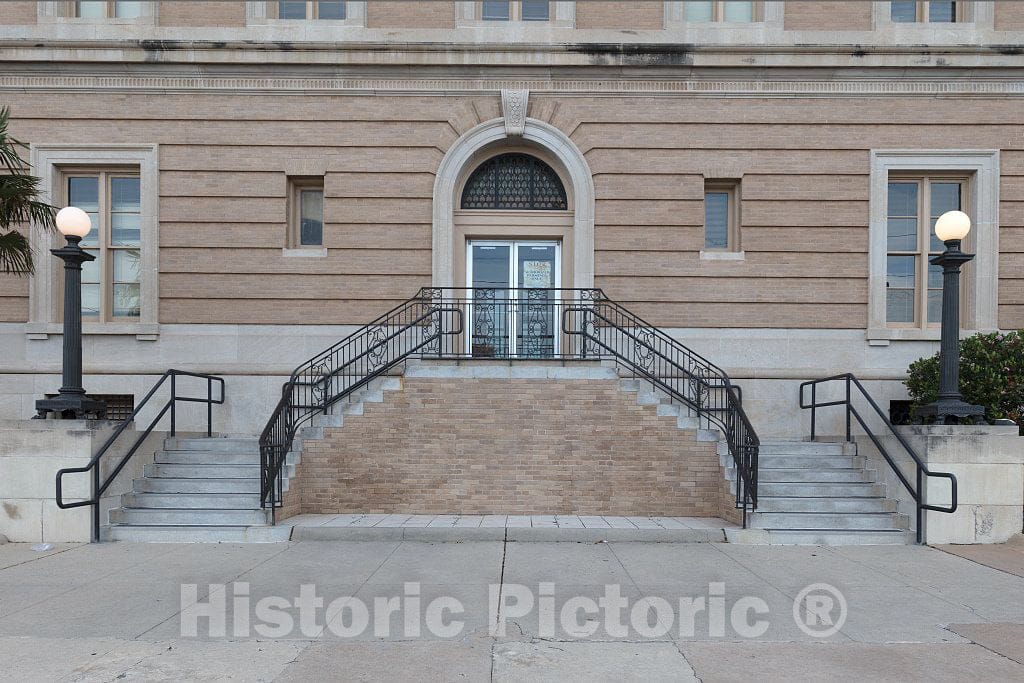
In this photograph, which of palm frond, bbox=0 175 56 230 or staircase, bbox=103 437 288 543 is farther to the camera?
palm frond, bbox=0 175 56 230

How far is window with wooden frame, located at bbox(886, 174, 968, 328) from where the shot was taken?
1304cm

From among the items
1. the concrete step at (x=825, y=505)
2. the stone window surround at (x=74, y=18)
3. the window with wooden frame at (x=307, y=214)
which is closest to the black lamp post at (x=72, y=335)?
the window with wooden frame at (x=307, y=214)

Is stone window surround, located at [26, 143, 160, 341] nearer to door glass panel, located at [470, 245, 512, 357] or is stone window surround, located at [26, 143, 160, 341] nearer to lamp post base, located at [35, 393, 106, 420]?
lamp post base, located at [35, 393, 106, 420]

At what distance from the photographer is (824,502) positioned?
9273 millimetres

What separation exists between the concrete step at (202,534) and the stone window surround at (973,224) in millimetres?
10834

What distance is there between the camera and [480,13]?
42.9 feet

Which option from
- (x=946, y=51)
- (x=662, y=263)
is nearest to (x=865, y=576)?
(x=662, y=263)

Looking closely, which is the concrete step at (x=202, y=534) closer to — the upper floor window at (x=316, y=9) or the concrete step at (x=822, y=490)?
the concrete step at (x=822, y=490)

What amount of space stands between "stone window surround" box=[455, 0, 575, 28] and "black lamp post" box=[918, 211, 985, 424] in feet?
24.7

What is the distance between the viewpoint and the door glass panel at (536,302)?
11.6 m

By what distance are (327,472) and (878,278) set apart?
34.2ft

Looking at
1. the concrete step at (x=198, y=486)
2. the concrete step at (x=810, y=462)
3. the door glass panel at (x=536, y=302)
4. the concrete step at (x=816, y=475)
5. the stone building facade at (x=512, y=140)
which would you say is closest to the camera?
the concrete step at (x=198, y=486)

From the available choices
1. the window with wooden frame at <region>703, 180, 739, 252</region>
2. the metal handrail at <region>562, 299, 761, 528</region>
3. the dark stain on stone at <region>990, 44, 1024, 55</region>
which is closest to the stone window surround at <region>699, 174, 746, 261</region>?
the window with wooden frame at <region>703, 180, 739, 252</region>

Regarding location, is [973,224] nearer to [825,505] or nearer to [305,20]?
[825,505]
